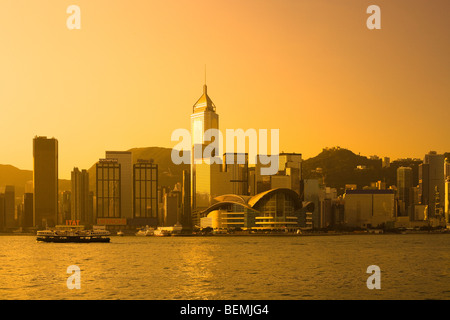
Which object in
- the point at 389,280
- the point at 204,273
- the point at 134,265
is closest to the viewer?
the point at 389,280

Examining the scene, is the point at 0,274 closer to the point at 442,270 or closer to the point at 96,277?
the point at 96,277

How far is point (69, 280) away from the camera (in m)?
69.7

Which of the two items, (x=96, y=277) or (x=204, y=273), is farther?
(x=204, y=273)

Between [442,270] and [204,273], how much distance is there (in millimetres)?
34239

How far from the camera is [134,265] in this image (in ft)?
298
